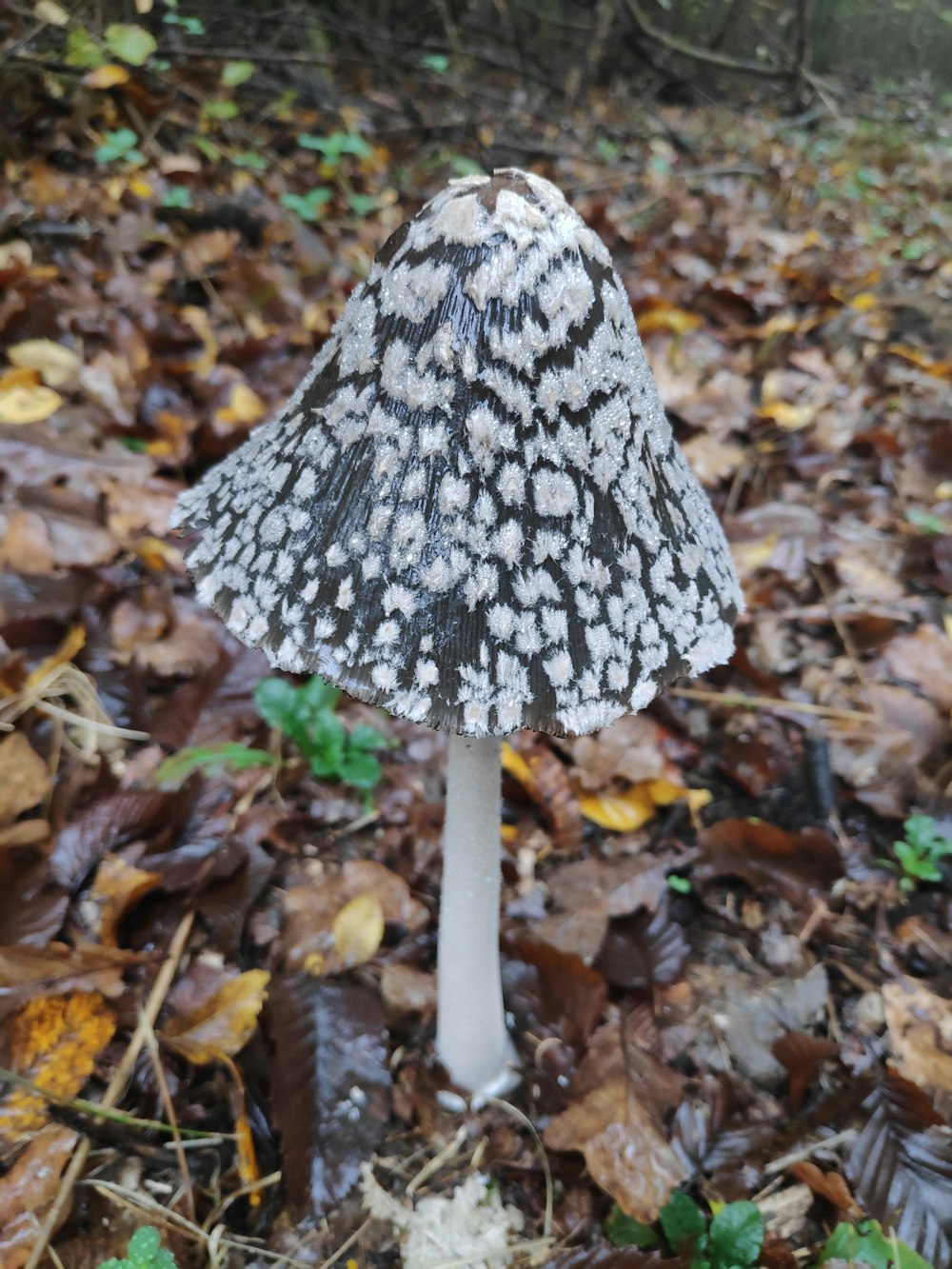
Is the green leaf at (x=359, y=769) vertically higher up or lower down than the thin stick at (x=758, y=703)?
higher up

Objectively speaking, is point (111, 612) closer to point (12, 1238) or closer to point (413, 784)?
point (413, 784)

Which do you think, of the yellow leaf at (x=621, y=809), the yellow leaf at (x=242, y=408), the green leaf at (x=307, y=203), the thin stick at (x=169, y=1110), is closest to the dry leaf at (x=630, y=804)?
the yellow leaf at (x=621, y=809)

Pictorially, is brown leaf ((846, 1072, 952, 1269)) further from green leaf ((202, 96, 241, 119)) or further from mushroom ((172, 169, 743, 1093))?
green leaf ((202, 96, 241, 119))

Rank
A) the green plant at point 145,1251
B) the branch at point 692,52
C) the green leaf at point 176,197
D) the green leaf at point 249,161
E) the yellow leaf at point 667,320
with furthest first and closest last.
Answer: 1. the branch at point 692,52
2. the green leaf at point 249,161
3. the green leaf at point 176,197
4. the yellow leaf at point 667,320
5. the green plant at point 145,1251

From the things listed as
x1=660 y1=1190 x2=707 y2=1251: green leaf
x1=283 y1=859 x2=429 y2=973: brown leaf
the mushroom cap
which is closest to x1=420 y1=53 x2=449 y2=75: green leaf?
the mushroom cap

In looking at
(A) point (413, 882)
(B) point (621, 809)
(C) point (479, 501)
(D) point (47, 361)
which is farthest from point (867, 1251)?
(D) point (47, 361)

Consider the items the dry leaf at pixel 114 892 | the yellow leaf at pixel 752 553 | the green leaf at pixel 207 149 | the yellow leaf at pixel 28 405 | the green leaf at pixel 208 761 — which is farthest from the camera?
the green leaf at pixel 207 149

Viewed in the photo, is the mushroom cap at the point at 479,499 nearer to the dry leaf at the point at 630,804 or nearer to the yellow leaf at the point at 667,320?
the dry leaf at the point at 630,804
